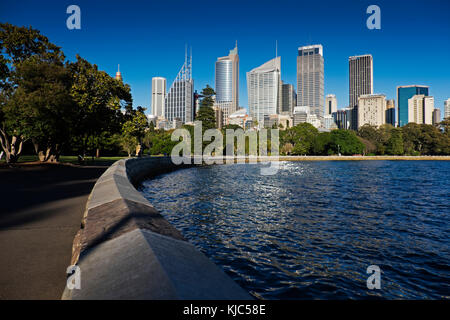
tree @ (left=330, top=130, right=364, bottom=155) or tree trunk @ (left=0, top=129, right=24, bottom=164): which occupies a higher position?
tree @ (left=330, top=130, right=364, bottom=155)

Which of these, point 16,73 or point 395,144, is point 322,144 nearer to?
point 395,144

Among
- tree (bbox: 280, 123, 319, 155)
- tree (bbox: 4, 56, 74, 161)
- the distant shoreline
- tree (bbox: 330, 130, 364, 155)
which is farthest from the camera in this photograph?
tree (bbox: 330, 130, 364, 155)

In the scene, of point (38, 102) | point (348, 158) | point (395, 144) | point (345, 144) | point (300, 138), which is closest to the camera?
point (38, 102)

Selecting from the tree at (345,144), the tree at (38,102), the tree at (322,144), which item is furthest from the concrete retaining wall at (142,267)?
the tree at (345,144)

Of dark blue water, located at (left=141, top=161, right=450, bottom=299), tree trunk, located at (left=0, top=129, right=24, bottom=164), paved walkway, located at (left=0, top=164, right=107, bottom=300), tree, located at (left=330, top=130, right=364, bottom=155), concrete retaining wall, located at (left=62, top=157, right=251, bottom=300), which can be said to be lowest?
dark blue water, located at (left=141, top=161, right=450, bottom=299)

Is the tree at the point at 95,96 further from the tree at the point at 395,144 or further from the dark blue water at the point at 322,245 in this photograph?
the tree at the point at 395,144

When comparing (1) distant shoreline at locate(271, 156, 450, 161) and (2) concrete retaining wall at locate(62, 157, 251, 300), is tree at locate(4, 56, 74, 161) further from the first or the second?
(1) distant shoreline at locate(271, 156, 450, 161)

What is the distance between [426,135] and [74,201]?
14361 cm

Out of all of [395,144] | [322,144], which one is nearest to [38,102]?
[322,144]

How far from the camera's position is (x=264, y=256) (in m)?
6.10

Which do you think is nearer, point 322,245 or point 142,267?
point 142,267

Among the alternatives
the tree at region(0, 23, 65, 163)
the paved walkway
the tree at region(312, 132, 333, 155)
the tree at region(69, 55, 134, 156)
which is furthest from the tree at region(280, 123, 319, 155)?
the paved walkway

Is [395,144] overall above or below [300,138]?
below

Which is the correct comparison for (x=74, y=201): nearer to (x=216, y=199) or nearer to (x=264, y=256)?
(x=264, y=256)
